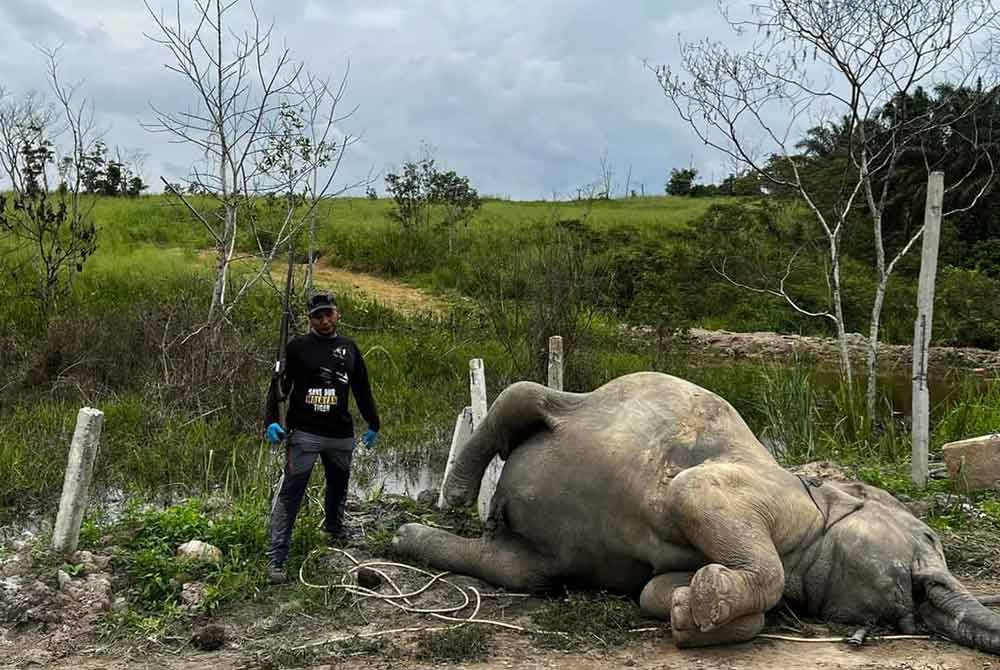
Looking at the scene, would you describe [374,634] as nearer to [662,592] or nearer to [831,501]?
[662,592]

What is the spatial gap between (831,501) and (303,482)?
8.86 feet

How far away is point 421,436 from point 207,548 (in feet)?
17.1

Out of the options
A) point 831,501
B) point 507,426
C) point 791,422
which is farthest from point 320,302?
point 791,422

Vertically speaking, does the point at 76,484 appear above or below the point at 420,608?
above

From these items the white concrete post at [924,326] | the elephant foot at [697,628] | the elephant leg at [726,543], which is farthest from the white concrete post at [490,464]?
the white concrete post at [924,326]

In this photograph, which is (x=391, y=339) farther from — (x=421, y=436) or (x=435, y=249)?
(x=435, y=249)

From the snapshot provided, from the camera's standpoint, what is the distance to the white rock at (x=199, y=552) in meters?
5.07

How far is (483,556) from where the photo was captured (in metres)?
4.97

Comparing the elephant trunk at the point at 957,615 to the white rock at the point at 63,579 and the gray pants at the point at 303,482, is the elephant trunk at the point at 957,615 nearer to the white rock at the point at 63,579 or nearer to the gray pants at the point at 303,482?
the gray pants at the point at 303,482

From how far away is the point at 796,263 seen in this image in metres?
23.3

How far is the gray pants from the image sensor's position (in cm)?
513

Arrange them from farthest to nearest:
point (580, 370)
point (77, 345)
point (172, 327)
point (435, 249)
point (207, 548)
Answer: point (435, 249) < point (77, 345) < point (172, 327) < point (580, 370) < point (207, 548)

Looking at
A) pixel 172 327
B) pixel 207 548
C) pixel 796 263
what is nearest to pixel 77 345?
pixel 172 327

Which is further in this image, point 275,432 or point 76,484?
point 275,432
